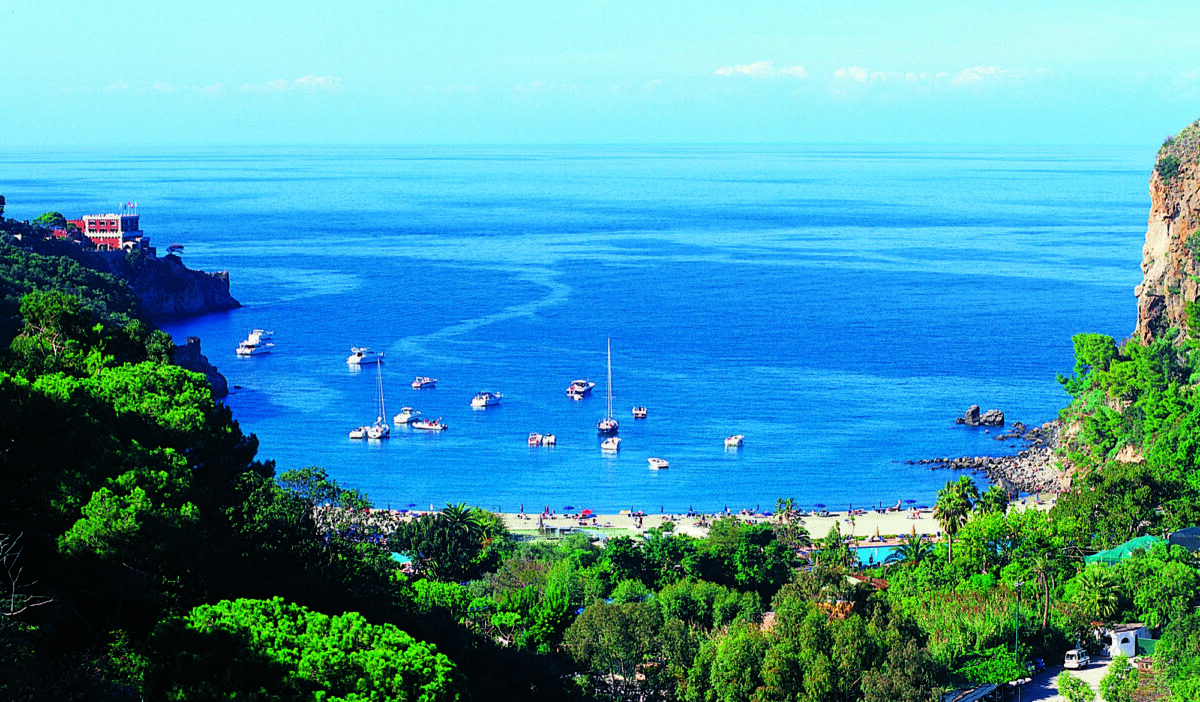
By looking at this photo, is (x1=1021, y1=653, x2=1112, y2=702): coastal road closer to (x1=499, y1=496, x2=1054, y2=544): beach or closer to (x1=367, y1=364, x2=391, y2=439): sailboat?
(x1=499, y1=496, x2=1054, y2=544): beach

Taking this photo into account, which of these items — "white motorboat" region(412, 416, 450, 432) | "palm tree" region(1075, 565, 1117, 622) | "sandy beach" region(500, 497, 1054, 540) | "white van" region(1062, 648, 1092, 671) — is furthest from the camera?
"white motorboat" region(412, 416, 450, 432)

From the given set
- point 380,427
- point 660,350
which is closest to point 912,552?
point 380,427

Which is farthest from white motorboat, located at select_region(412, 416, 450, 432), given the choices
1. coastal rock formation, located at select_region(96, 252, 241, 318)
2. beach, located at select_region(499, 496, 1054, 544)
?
coastal rock formation, located at select_region(96, 252, 241, 318)

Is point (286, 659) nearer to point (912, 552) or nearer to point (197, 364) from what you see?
point (912, 552)

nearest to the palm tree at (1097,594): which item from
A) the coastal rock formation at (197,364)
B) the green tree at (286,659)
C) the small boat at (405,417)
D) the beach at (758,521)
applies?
the beach at (758,521)

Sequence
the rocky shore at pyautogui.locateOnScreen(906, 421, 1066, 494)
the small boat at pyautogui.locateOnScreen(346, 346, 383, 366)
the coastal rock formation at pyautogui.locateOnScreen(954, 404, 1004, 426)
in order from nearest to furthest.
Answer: the rocky shore at pyautogui.locateOnScreen(906, 421, 1066, 494) → the coastal rock formation at pyautogui.locateOnScreen(954, 404, 1004, 426) → the small boat at pyautogui.locateOnScreen(346, 346, 383, 366)

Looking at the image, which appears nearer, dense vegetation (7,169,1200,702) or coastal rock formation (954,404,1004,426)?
dense vegetation (7,169,1200,702)
